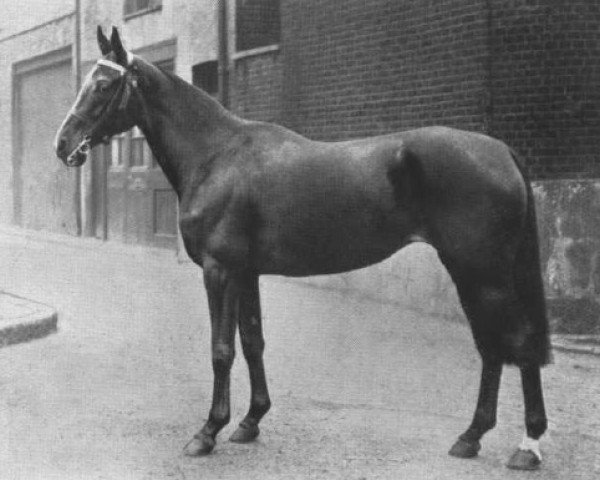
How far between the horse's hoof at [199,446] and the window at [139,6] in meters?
12.5

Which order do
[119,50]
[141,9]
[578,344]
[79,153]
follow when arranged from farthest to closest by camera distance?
[141,9]
[578,344]
[79,153]
[119,50]

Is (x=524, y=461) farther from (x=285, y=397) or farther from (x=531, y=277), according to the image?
(x=285, y=397)

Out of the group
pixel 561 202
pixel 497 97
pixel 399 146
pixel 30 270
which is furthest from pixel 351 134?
pixel 399 146

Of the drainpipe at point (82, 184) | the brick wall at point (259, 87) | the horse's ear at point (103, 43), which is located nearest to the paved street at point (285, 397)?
the horse's ear at point (103, 43)

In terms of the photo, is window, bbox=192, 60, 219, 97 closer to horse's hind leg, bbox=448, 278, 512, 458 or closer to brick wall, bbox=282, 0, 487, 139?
brick wall, bbox=282, 0, 487, 139

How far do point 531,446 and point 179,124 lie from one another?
8.54ft

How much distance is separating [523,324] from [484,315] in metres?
0.23

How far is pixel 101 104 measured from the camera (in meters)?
5.45

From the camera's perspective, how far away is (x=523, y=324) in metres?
5.04

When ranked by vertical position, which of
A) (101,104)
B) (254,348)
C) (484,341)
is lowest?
(254,348)

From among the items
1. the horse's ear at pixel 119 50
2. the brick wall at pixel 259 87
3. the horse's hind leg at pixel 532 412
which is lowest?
the horse's hind leg at pixel 532 412

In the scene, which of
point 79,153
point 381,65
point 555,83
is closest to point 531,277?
point 79,153

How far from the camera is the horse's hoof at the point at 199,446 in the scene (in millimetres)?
5129

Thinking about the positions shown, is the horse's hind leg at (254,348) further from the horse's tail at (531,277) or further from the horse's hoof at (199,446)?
the horse's tail at (531,277)
